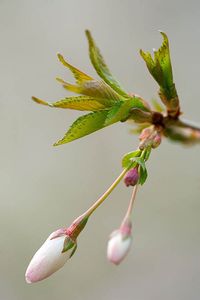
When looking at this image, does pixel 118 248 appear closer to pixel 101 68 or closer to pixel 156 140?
pixel 156 140

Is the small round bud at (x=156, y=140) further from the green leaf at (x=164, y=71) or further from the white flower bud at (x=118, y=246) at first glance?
the white flower bud at (x=118, y=246)

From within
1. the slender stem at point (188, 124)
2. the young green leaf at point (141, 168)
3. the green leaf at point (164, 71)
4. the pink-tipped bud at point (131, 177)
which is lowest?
the pink-tipped bud at point (131, 177)

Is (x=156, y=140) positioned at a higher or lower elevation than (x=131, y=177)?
higher

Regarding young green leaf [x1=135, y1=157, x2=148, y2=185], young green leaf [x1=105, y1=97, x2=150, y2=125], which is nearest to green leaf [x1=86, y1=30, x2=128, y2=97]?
young green leaf [x1=105, y1=97, x2=150, y2=125]

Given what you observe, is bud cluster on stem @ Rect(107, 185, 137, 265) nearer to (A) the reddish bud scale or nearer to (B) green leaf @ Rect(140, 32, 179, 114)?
(A) the reddish bud scale

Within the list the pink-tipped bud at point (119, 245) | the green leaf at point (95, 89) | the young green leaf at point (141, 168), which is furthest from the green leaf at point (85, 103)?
the pink-tipped bud at point (119, 245)

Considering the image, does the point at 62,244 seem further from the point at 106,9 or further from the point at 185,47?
the point at 106,9


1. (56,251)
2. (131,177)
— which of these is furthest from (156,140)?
(56,251)
